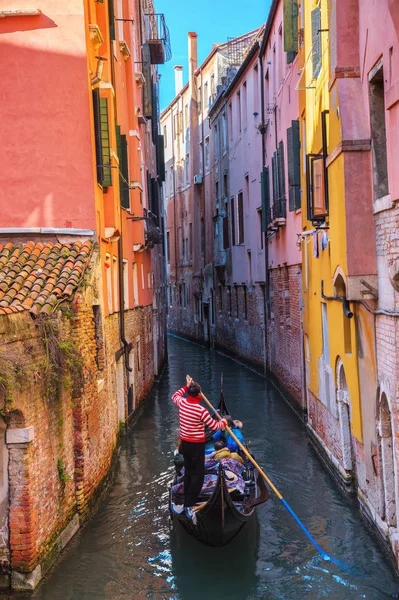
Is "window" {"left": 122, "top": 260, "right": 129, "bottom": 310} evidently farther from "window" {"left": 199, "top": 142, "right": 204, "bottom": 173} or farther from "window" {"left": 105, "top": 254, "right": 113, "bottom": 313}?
"window" {"left": 199, "top": 142, "right": 204, "bottom": 173}

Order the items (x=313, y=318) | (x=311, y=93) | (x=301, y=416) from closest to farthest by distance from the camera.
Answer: (x=311, y=93)
(x=313, y=318)
(x=301, y=416)

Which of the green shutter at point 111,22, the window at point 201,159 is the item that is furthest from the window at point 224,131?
the green shutter at point 111,22

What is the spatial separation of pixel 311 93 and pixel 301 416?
560cm

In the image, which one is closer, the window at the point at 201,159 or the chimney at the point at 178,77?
the window at the point at 201,159

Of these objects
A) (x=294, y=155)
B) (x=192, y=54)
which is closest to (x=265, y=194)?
(x=294, y=155)

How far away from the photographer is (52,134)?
9797 mm

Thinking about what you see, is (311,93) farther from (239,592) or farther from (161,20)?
(161,20)

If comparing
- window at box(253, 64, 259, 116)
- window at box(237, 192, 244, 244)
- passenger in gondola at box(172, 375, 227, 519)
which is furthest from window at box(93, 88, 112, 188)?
window at box(237, 192, 244, 244)

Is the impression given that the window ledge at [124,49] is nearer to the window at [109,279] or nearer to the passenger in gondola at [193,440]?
the window at [109,279]

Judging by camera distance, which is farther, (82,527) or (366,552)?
(82,527)

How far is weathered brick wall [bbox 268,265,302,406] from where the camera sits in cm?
1466

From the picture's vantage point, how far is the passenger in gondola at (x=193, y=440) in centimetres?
772

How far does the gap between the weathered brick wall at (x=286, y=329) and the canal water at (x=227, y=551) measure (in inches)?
128

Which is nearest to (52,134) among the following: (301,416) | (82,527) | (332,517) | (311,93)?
(311,93)
